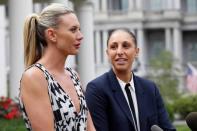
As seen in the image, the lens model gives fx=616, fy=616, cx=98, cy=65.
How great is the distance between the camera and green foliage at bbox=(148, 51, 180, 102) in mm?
40281

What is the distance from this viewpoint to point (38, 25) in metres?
3.20

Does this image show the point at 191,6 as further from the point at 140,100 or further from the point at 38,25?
the point at 38,25

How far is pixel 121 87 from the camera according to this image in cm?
390

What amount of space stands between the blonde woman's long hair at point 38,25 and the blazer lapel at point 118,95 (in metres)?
0.80

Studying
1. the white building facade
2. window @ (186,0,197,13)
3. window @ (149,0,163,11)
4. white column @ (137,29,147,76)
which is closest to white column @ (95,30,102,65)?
the white building facade

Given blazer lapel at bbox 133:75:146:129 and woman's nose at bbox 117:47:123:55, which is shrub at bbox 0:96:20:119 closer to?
blazer lapel at bbox 133:75:146:129

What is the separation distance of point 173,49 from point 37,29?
60212 mm

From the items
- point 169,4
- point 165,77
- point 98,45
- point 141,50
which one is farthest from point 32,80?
point 169,4

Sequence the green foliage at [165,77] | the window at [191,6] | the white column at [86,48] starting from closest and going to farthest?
the white column at [86,48] → the green foliage at [165,77] → the window at [191,6]

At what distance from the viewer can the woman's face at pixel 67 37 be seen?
10.5ft

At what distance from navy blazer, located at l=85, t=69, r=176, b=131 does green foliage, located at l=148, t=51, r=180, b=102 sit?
35.3 metres

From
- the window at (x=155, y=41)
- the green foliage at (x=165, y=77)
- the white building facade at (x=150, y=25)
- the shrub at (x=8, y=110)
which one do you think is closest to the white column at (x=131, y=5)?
the white building facade at (x=150, y=25)

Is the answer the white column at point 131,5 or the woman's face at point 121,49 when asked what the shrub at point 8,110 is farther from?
the white column at point 131,5

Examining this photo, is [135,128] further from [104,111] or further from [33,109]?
[33,109]
